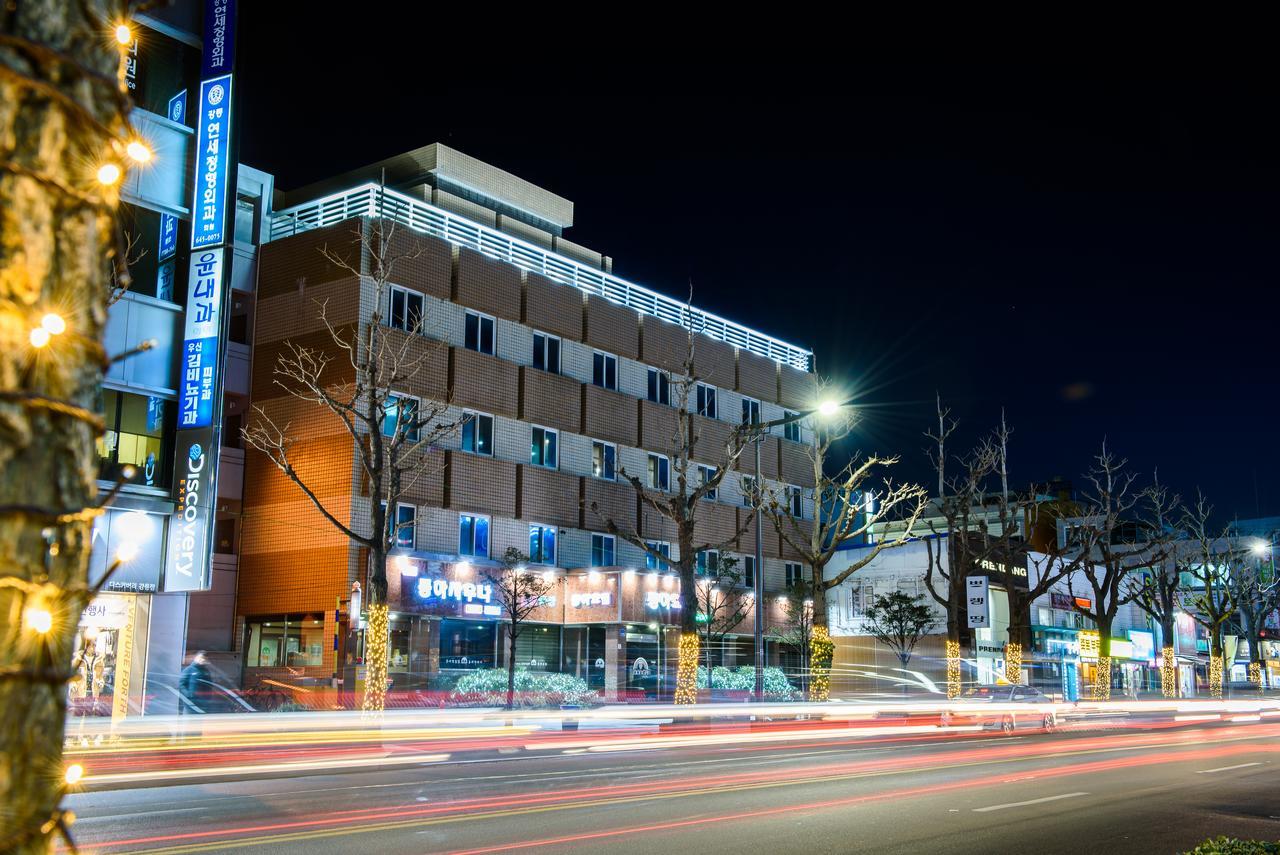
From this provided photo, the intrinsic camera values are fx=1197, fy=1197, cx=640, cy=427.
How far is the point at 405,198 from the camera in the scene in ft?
146

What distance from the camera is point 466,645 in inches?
1734

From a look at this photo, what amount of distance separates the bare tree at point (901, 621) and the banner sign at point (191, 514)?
34.0 m

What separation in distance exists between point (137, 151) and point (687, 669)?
33.4 metres

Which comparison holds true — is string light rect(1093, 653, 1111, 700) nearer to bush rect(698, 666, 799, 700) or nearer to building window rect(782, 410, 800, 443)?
bush rect(698, 666, 799, 700)

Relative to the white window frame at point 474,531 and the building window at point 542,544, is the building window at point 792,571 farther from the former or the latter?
the white window frame at point 474,531

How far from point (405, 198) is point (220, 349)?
16316mm

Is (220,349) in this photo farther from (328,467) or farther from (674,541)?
(674,541)

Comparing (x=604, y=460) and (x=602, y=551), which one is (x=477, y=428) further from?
(x=602, y=551)

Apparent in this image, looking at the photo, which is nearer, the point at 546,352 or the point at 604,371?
the point at 546,352

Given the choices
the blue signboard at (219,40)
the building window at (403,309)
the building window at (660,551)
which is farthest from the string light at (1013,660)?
the blue signboard at (219,40)

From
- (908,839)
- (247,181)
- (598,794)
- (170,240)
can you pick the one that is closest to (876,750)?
(598,794)

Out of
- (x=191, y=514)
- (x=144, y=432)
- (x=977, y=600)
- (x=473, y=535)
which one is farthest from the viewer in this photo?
(x=473, y=535)

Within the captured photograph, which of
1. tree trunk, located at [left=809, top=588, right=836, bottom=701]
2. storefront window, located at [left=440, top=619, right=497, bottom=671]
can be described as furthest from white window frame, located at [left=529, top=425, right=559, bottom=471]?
tree trunk, located at [left=809, top=588, right=836, bottom=701]

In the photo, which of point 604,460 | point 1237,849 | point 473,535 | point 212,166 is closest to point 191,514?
point 212,166
